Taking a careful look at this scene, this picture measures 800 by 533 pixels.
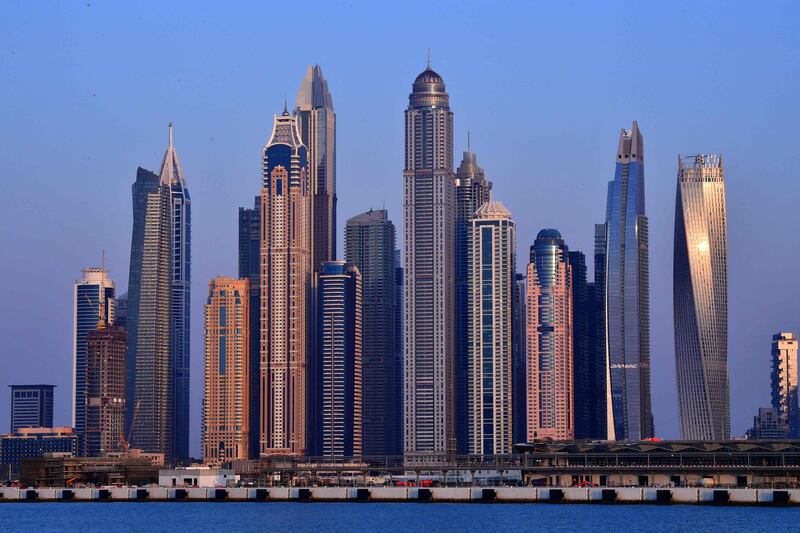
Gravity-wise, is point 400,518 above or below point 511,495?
below

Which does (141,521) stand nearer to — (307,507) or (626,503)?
(307,507)

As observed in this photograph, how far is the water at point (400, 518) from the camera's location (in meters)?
144

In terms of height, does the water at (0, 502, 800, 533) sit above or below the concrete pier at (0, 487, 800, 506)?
below

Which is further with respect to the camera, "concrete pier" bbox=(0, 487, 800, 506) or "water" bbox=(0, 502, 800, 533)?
"concrete pier" bbox=(0, 487, 800, 506)

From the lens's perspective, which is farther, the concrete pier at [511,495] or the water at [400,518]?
the concrete pier at [511,495]

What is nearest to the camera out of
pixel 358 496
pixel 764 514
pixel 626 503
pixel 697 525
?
pixel 697 525

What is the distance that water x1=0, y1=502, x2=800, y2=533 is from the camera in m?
144

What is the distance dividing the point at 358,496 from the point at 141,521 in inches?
1502

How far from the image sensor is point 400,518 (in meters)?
159

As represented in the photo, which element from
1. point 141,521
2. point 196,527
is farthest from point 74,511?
point 196,527

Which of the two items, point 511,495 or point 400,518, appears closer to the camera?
point 400,518

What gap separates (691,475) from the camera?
199 meters

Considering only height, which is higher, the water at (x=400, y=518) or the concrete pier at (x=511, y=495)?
the concrete pier at (x=511, y=495)

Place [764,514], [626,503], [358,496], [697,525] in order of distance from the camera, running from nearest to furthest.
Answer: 1. [697,525]
2. [764,514]
3. [626,503]
4. [358,496]
